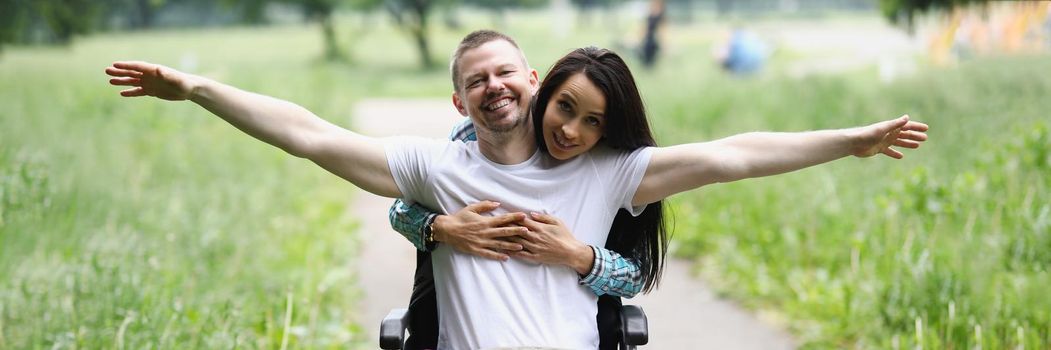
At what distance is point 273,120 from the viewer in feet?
9.42

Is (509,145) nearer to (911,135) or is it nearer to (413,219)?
(413,219)

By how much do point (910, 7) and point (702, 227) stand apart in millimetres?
2748

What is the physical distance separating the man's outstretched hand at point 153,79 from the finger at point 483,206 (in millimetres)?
715

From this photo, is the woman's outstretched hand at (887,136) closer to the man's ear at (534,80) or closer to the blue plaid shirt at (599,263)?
the blue plaid shirt at (599,263)

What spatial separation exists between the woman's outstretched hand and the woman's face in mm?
621

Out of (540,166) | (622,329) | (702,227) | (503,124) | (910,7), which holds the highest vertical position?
(910,7)

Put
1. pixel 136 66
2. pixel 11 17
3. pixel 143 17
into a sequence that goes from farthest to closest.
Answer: pixel 143 17 < pixel 11 17 < pixel 136 66

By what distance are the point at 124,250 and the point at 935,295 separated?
10.7 feet

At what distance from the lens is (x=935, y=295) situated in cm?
466

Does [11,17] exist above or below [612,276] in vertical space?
above

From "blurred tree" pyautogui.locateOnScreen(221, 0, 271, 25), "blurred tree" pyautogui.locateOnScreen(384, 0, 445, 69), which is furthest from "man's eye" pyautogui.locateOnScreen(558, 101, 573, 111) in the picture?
"blurred tree" pyautogui.locateOnScreen(221, 0, 271, 25)

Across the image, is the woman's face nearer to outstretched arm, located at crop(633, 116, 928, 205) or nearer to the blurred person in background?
outstretched arm, located at crop(633, 116, 928, 205)

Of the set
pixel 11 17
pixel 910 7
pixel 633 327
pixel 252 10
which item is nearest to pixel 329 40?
pixel 252 10

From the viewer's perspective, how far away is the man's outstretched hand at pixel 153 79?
2818mm
